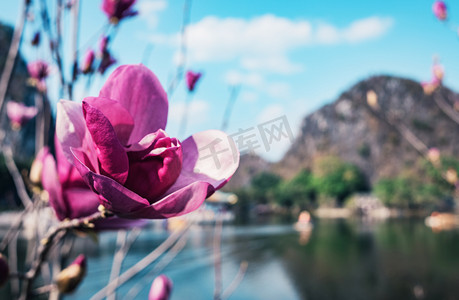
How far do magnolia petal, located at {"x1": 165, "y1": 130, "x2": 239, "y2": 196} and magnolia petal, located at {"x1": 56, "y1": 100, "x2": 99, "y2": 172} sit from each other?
0.16 feet

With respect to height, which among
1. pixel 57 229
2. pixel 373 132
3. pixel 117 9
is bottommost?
pixel 373 132

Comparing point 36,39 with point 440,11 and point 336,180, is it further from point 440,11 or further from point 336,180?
point 336,180

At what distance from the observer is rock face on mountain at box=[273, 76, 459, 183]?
1354 inches

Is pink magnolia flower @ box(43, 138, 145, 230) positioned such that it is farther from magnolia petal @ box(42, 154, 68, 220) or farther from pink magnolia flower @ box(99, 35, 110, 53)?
pink magnolia flower @ box(99, 35, 110, 53)

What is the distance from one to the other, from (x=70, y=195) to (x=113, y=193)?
87 millimetres

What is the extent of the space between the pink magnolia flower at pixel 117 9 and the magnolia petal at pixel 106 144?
1.42 ft

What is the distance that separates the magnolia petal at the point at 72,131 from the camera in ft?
0.61

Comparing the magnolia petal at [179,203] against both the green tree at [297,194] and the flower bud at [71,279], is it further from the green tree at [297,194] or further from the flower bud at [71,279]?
the green tree at [297,194]

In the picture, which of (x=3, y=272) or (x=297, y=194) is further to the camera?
(x=297, y=194)

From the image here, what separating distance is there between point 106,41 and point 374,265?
7.28 metres

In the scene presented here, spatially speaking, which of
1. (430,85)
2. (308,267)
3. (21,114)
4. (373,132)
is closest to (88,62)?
(21,114)

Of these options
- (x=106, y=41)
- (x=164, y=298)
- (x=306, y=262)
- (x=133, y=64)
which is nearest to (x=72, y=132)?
(x=133, y=64)

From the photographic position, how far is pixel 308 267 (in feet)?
22.0

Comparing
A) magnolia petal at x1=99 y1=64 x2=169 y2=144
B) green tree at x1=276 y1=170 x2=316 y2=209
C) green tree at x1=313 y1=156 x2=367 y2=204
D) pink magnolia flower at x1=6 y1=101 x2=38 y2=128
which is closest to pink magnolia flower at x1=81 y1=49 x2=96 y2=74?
magnolia petal at x1=99 y1=64 x2=169 y2=144
